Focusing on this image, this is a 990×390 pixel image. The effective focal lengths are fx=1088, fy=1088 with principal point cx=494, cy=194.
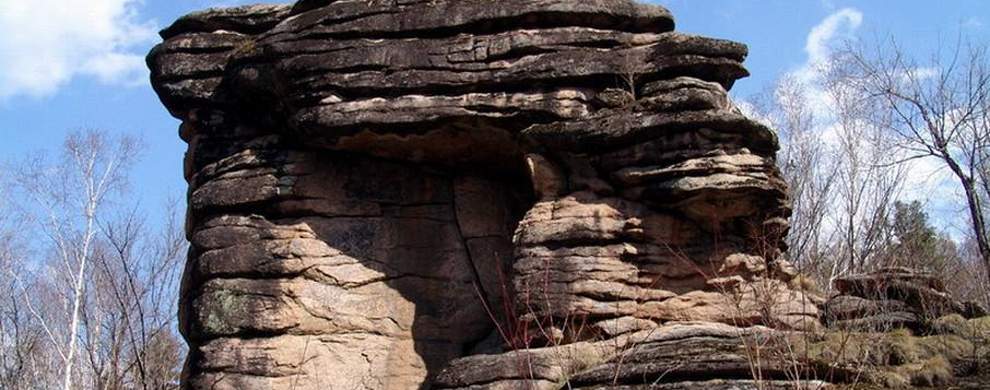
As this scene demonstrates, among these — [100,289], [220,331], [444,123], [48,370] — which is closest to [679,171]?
[444,123]

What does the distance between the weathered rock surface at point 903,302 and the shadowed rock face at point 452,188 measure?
677 mm

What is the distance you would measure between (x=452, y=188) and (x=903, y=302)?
19.1 feet

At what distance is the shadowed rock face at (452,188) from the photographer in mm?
12367

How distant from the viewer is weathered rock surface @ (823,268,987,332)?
12.4 meters

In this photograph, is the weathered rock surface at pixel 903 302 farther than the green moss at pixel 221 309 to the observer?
No

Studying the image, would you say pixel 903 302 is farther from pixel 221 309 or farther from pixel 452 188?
pixel 221 309

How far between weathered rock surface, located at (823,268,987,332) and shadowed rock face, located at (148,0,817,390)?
0.68m

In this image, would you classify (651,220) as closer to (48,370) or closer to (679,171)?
(679,171)

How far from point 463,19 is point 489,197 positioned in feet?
7.92

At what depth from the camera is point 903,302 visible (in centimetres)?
1291

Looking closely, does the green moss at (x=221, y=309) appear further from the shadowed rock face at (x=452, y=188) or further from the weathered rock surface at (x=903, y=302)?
the weathered rock surface at (x=903, y=302)

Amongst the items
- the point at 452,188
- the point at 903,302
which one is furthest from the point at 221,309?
the point at 903,302

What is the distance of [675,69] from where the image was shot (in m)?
13.2

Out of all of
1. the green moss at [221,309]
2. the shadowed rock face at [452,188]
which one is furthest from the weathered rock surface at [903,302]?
the green moss at [221,309]
